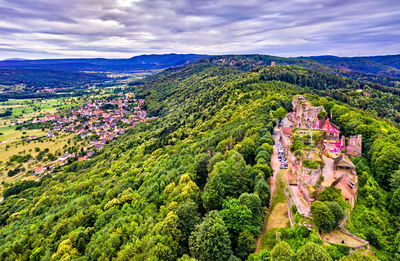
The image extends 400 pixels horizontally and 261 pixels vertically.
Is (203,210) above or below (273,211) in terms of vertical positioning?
below

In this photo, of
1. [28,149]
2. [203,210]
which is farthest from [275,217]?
[28,149]

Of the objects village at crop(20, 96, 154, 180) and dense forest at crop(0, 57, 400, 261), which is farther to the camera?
village at crop(20, 96, 154, 180)

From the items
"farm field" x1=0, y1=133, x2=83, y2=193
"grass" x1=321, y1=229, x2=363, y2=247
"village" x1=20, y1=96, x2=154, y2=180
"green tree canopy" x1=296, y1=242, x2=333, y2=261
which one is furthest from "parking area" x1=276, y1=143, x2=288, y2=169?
"farm field" x1=0, y1=133, x2=83, y2=193

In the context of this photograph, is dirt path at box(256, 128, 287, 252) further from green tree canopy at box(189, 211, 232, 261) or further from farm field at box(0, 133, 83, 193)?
farm field at box(0, 133, 83, 193)

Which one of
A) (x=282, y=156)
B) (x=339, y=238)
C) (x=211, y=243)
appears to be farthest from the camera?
(x=282, y=156)

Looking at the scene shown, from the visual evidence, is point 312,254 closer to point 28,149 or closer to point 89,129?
point 28,149

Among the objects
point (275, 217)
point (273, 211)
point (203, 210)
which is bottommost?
point (203, 210)

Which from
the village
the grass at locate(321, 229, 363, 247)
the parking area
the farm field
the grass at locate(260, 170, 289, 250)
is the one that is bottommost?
the farm field

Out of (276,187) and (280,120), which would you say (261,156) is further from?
(280,120)

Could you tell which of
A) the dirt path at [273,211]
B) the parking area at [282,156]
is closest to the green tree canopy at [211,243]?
the dirt path at [273,211]

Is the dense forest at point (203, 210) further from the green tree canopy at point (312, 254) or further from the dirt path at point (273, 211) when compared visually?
the dirt path at point (273, 211)

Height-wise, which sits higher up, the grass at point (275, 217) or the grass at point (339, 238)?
the grass at point (339, 238)

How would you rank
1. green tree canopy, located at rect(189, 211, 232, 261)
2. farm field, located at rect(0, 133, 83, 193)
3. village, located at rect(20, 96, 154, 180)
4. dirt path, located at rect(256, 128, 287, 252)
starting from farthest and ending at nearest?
village, located at rect(20, 96, 154, 180)
farm field, located at rect(0, 133, 83, 193)
dirt path, located at rect(256, 128, 287, 252)
green tree canopy, located at rect(189, 211, 232, 261)
